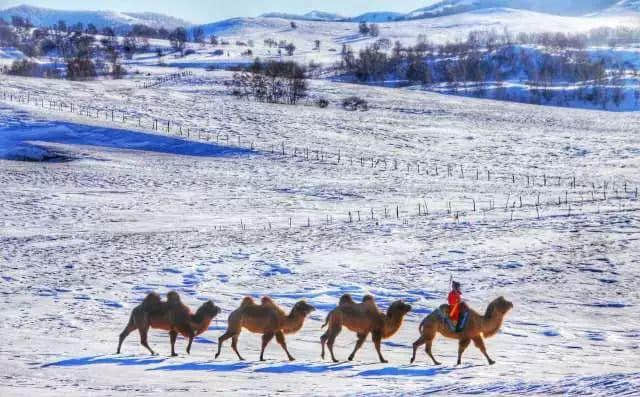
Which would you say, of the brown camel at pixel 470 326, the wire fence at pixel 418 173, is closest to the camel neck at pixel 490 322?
the brown camel at pixel 470 326

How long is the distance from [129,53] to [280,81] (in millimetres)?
98685

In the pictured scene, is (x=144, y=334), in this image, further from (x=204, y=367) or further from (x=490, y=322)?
(x=490, y=322)

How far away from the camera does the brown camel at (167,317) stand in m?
15.6

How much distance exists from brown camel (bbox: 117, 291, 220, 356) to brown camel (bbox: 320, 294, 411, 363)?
2197 millimetres

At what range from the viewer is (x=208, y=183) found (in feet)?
172

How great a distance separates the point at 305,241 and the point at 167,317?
721 inches

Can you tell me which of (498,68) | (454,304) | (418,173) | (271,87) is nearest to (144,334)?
(454,304)

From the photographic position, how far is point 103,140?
64375 mm

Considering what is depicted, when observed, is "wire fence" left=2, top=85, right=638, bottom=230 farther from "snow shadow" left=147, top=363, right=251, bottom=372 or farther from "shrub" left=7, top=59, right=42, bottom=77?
"shrub" left=7, top=59, right=42, bottom=77

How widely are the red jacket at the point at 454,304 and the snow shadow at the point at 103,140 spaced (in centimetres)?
4876

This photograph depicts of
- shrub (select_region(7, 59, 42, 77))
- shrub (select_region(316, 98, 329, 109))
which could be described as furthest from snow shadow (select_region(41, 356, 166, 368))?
shrub (select_region(7, 59, 42, 77))

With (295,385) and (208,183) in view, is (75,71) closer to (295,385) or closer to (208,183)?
(208,183)

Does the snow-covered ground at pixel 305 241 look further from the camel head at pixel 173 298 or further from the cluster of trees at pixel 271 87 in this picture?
the cluster of trees at pixel 271 87

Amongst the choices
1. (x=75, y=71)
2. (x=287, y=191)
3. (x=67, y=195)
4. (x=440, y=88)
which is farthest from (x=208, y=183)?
(x=440, y=88)
